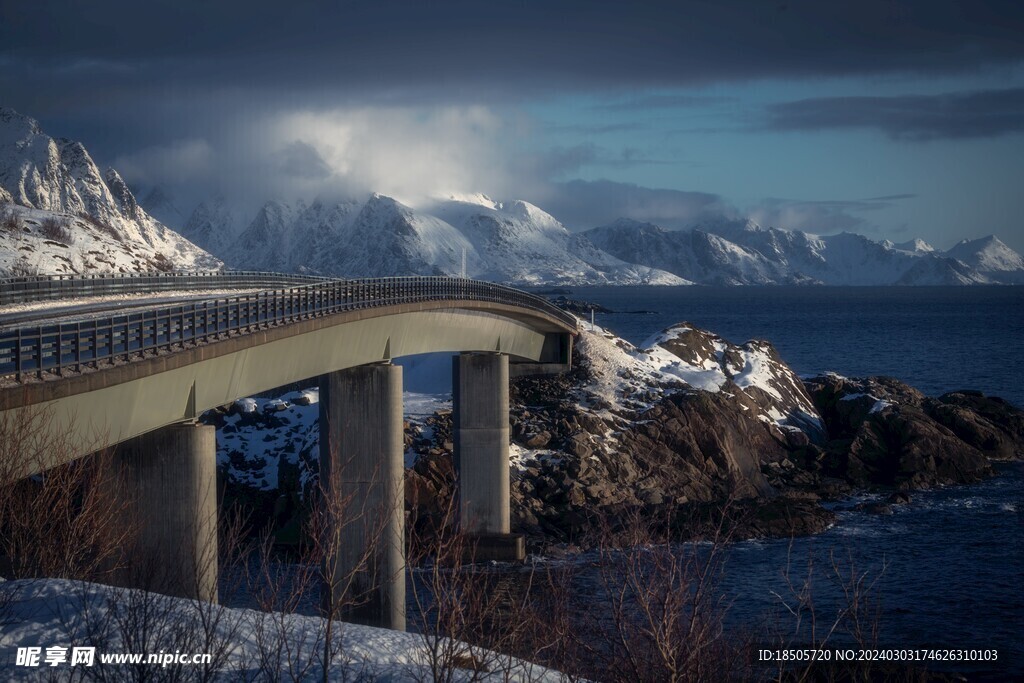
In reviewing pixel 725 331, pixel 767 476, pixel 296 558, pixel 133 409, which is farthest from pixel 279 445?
→ pixel 725 331

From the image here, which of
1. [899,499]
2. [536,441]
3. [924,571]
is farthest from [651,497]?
[924,571]

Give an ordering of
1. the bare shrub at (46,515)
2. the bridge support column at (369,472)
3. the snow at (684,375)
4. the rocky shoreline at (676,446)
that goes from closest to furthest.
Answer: the bare shrub at (46,515) < the bridge support column at (369,472) < the rocky shoreline at (676,446) < the snow at (684,375)

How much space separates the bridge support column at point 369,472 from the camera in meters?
34.2

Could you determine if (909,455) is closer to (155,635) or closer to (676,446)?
(676,446)

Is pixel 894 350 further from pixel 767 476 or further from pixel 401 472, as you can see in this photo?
pixel 401 472

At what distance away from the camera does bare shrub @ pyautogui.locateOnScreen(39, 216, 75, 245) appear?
9188 centimetres

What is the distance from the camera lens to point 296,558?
1635 inches

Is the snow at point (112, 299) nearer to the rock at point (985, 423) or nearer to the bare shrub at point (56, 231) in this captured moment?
the rock at point (985, 423)

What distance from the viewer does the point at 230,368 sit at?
27.8 meters

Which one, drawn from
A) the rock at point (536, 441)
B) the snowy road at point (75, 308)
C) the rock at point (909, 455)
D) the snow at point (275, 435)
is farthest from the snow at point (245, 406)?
the rock at point (909, 455)

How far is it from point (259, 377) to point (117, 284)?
743 inches

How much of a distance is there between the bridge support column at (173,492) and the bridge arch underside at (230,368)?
0.58 meters

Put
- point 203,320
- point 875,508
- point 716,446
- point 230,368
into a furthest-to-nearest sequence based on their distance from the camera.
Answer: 1. point 716,446
2. point 875,508
3. point 230,368
4. point 203,320

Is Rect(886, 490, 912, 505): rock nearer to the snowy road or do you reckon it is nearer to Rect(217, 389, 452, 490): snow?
Rect(217, 389, 452, 490): snow
